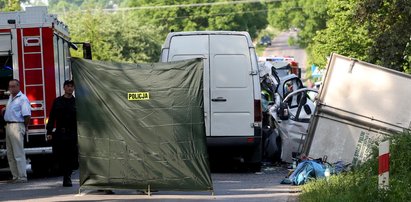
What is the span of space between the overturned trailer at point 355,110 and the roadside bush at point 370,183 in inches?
87.4

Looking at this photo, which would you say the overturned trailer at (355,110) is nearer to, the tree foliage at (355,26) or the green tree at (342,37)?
the tree foliage at (355,26)

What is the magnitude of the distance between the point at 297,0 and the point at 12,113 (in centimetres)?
5983

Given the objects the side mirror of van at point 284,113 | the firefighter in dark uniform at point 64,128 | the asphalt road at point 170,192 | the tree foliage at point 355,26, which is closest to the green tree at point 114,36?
the tree foliage at point 355,26

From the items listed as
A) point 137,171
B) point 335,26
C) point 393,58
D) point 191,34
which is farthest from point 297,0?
point 137,171

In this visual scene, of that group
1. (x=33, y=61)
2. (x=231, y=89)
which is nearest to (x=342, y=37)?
(x=231, y=89)

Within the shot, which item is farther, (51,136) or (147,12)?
(147,12)

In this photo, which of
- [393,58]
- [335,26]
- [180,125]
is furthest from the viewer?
[335,26]

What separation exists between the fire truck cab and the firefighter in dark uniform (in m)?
1.80

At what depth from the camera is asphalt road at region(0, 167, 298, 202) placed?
43.0 feet

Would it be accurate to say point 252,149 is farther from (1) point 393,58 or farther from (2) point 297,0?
(2) point 297,0

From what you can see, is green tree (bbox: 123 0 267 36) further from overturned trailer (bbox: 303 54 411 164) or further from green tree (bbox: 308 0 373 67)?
overturned trailer (bbox: 303 54 411 164)

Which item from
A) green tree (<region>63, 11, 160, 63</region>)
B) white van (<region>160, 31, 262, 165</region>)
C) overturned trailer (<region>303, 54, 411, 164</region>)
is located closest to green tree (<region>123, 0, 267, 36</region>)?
green tree (<region>63, 11, 160, 63</region>)

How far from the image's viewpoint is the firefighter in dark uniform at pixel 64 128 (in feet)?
49.8

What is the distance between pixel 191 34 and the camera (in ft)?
58.9
